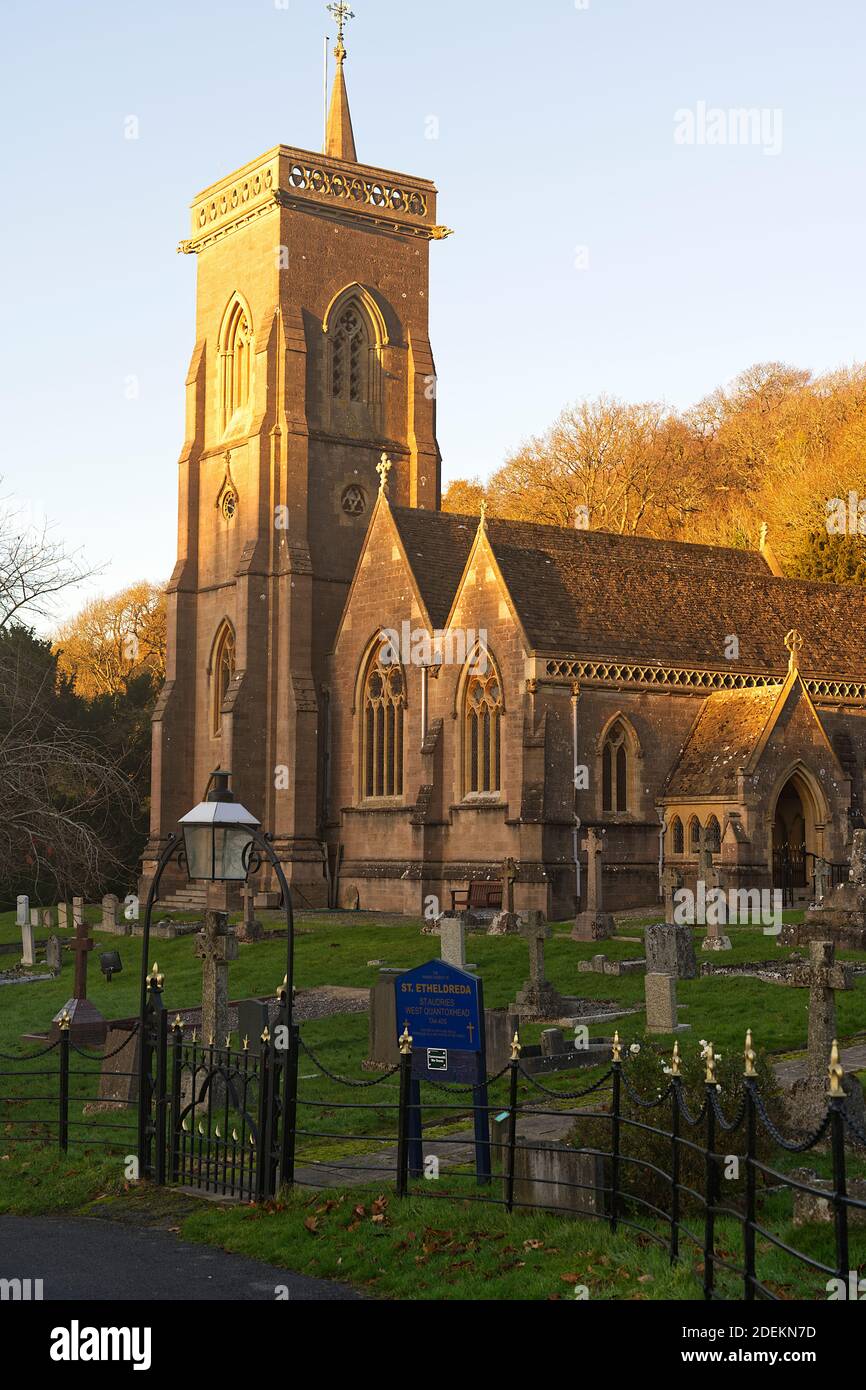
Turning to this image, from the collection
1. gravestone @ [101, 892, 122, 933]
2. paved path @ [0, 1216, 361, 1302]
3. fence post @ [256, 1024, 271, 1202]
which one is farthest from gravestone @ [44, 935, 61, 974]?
fence post @ [256, 1024, 271, 1202]

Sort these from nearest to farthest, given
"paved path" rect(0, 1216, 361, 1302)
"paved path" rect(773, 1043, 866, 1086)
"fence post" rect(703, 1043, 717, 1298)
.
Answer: "fence post" rect(703, 1043, 717, 1298) → "paved path" rect(0, 1216, 361, 1302) → "paved path" rect(773, 1043, 866, 1086)

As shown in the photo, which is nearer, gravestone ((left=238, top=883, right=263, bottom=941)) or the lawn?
the lawn

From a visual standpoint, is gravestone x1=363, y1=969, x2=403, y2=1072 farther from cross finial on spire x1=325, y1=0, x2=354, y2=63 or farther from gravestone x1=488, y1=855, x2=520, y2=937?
→ cross finial on spire x1=325, y1=0, x2=354, y2=63

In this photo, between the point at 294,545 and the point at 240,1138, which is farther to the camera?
the point at 294,545

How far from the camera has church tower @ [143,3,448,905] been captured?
1807 inches

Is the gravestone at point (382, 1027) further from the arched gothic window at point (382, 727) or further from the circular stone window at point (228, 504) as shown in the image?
the circular stone window at point (228, 504)

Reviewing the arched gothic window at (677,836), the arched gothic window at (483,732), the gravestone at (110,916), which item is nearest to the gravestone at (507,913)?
the arched gothic window at (483,732)

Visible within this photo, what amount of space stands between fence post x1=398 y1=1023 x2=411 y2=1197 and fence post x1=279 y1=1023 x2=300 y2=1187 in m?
0.84

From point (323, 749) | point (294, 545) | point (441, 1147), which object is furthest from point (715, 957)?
point (294, 545)

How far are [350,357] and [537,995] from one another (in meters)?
31.9

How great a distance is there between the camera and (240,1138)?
12.9 metres

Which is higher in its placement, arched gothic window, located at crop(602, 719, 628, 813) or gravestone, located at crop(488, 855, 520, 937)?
arched gothic window, located at crop(602, 719, 628, 813)

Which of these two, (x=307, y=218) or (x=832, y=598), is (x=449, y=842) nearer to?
(x=832, y=598)
